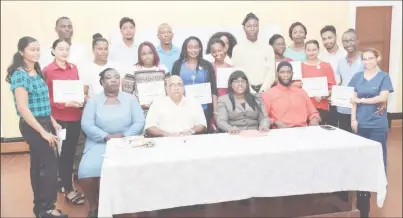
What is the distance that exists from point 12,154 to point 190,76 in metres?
3.61

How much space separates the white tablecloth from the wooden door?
4.14 meters

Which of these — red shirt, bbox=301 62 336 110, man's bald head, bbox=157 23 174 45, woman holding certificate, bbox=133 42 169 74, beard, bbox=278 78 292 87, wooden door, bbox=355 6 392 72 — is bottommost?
beard, bbox=278 78 292 87

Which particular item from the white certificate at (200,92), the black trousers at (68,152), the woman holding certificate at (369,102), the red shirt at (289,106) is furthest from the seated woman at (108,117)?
the woman holding certificate at (369,102)

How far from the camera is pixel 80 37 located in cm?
616

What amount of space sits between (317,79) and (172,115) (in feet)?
5.19

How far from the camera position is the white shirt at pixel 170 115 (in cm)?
382

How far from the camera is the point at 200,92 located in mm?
4105

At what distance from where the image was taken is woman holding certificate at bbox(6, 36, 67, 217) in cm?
328

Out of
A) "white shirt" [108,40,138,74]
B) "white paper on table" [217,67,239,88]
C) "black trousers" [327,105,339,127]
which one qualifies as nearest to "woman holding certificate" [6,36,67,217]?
"white shirt" [108,40,138,74]

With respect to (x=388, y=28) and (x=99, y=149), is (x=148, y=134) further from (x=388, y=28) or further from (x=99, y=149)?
(x=388, y=28)

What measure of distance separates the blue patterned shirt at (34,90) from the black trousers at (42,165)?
0.08 meters

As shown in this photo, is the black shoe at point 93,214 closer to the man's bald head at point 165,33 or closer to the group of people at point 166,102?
the group of people at point 166,102

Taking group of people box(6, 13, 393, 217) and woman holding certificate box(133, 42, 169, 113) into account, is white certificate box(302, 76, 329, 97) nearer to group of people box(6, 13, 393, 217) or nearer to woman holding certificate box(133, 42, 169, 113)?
group of people box(6, 13, 393, 217)

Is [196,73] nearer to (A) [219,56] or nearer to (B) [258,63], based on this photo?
(A) [219,56]
